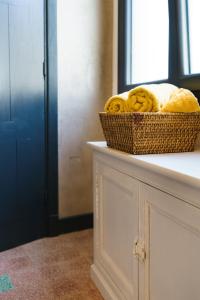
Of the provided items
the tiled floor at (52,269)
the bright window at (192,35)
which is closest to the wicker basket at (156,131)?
the bright window at (192,35)

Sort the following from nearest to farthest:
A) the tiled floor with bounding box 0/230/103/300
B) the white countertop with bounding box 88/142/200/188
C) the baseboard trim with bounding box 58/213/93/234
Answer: the white countertop with bounding box 88/142/200/188 < the tiled floor with bounding box 0/230/103/300 < the baseboard trim with bounding box 58/213/93/234

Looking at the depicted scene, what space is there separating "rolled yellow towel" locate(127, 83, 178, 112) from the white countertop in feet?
0.64

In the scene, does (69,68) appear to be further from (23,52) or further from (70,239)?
(70,239)

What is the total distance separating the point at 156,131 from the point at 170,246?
449 mm

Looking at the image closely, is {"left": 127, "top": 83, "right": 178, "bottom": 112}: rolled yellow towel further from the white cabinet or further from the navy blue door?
the navy blue door

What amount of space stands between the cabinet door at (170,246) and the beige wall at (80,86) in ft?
4.34

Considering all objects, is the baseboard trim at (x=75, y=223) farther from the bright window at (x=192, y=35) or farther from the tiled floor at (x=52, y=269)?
the bright window at (x=192, y=35)

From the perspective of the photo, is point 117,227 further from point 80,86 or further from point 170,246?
point 80,86

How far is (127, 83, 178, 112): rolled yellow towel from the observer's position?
1.37 metres

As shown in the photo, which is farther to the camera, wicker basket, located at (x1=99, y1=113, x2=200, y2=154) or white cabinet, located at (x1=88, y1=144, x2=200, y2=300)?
wicker basket, located at (x1=99, y1=113, x2=200, y2=154)

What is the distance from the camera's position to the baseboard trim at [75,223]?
2.51 meters

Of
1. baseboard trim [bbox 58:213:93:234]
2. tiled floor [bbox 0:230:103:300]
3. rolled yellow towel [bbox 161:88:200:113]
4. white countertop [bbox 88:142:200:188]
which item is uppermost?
rolled yellow towel [bbox 161:88:200:113]

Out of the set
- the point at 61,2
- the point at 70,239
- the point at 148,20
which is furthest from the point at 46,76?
the point at 70,239

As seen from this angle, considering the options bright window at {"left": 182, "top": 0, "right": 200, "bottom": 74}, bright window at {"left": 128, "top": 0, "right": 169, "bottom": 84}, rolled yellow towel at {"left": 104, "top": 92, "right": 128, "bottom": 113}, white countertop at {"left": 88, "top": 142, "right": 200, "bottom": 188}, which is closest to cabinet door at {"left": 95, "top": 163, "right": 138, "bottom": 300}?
white countertop at {"left": 88, "top": 142, "right": 200, "bottom": 188}
